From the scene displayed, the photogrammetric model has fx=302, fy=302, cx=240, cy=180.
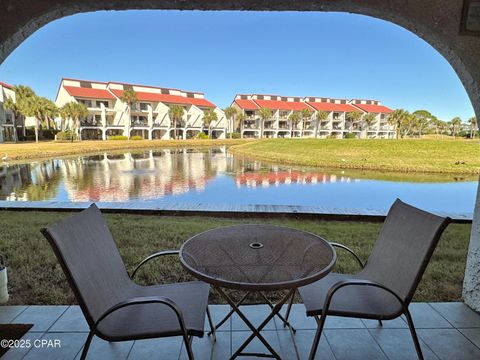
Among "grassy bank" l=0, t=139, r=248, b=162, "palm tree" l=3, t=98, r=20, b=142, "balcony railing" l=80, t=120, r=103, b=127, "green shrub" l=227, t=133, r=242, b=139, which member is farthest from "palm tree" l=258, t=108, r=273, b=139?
"palm tree" l=3, t=98, r=20, b=142

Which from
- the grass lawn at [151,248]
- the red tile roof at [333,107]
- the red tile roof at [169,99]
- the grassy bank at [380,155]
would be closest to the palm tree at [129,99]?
the red tile roof at [169,99]

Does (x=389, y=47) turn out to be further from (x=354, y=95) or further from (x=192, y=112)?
(x=192, y=112)

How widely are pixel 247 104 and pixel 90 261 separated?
5104 cm

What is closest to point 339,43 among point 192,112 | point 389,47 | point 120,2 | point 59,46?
point 389,47

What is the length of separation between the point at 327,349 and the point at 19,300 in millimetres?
2576

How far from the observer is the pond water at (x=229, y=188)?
9500mm

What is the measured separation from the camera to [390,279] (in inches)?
77.8

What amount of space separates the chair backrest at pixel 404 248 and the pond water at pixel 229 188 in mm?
6807

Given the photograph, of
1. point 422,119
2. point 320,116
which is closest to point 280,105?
point 320,116

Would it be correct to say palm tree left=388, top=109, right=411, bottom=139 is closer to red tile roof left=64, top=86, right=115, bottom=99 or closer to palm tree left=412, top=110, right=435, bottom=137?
palm tree left=412, top=110, right=435, bottom=137

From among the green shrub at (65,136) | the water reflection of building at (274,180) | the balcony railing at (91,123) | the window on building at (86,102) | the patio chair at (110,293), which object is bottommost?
the water reflection of building at (274,180)

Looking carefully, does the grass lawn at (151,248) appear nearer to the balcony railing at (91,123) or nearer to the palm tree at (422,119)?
the balcony railing at (91,123)

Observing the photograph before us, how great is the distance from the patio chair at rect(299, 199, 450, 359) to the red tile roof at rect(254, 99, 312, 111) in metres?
49.7

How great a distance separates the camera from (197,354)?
79.0 inches
